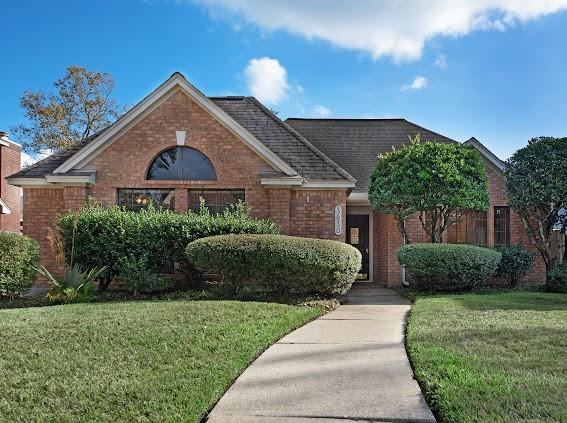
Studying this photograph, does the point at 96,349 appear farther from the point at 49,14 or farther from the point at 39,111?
the point at 39,111

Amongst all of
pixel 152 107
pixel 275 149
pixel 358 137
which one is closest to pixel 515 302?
pixel 275 149

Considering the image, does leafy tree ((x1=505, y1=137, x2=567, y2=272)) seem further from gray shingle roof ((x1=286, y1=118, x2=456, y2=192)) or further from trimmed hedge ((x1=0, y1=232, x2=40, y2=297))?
trimmed hedge ((x1=0, y1=232, x2=40, y2=297))

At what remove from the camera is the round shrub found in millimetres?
11164

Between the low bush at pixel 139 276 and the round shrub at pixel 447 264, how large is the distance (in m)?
5.78

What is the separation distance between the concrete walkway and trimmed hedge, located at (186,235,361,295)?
258 cm

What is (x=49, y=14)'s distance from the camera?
44.9ft

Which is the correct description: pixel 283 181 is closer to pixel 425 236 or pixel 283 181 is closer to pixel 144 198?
pixel 144 198

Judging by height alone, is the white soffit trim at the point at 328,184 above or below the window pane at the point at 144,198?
above

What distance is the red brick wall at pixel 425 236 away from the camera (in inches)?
574

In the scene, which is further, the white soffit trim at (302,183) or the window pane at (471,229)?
the window pane at (471,229)

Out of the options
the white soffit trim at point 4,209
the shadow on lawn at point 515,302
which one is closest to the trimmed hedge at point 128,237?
the shadow on lawn at point 515,302

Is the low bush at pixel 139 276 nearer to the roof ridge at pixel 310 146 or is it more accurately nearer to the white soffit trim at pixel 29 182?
the white soffit trim at pixel 29 182

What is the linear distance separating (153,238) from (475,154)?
8.10 meters

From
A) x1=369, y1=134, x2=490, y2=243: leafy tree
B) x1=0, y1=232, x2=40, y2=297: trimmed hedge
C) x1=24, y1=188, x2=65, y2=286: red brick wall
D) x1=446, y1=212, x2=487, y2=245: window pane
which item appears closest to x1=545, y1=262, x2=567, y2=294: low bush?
x1=446, y1=212, x2=487, y2=245: window pane
